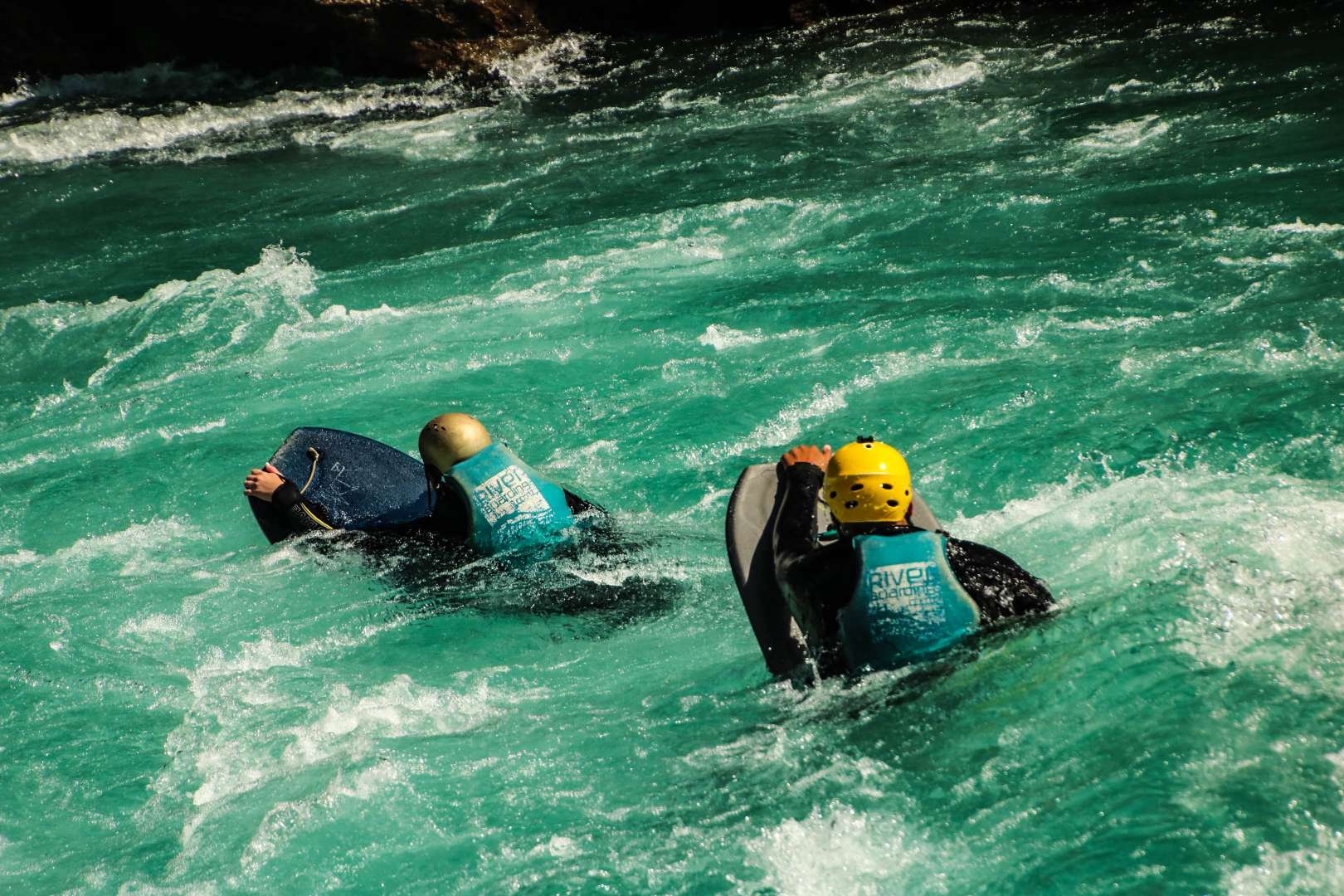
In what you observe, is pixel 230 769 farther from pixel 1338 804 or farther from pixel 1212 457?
pixel 1212 457

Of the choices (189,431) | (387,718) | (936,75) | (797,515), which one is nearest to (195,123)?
(189,431)

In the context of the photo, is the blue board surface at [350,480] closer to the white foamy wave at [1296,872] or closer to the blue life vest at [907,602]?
the blue life vest at [907,602]

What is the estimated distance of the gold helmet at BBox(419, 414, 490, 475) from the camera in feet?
17.4

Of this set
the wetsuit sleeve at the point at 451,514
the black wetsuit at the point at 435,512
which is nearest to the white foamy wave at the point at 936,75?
the black wetsuit at the point at 435,512

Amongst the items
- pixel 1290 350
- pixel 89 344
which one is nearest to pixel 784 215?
pixel 1290 350

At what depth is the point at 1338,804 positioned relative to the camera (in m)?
3.35

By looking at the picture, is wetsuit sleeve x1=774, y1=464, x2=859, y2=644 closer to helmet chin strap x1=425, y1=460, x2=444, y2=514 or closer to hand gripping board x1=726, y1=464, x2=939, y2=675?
hand gripping board x1=726, y1=464, x2=939, y2=675

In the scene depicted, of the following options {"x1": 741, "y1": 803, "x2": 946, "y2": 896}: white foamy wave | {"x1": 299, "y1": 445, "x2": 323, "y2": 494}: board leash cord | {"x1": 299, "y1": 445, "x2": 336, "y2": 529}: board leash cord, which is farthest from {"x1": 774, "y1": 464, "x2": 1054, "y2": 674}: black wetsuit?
{"x1": 299, "y1": 445, "x2": 323, "y2": 494}: board leash cord

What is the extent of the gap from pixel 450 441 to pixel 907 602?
7.40 ft

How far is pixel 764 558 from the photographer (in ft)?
15.4

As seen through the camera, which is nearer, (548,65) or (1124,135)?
(1124,135)

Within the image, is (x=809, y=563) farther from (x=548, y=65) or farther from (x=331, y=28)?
(x=331, y=28)

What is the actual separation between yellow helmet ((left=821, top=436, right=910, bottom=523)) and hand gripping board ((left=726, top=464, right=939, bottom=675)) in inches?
9.0

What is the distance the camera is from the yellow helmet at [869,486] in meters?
4.11
